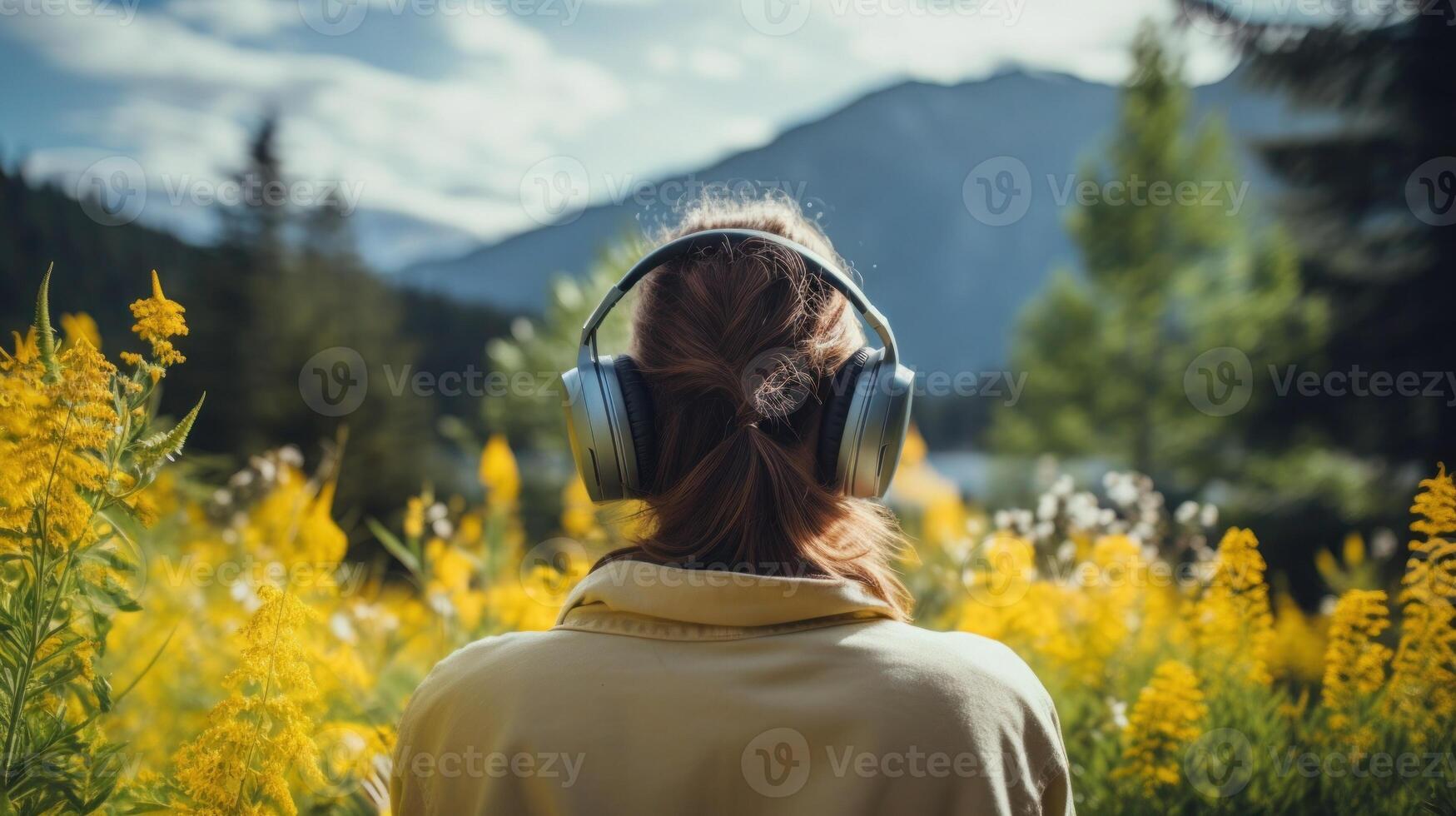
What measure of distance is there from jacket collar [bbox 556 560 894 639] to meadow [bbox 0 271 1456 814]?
11.9 inches

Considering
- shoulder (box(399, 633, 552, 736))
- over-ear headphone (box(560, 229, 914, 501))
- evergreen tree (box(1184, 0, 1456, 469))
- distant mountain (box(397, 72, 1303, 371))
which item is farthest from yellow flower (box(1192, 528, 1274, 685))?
distant mountain (box(397, 72, 1303, 371))

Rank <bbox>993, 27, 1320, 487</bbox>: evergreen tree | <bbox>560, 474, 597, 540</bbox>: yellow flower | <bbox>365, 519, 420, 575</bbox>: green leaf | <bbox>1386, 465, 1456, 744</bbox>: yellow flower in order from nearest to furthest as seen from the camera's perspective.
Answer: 1. <bbox>1386, 465, 1456, 744</bbox>: yellow flower
2. <bbox>365, 519, 420, 575</bbox>: green leaf
3. <bbox>560, 474, 597, 540</bbox>: yellow flower
4. <bbox>993, 27, 1320, 487</bbox>: evergreen tree

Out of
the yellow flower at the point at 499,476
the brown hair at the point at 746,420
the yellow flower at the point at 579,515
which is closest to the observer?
the brown hair at the point at 746,420

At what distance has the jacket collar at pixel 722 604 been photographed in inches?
46.0

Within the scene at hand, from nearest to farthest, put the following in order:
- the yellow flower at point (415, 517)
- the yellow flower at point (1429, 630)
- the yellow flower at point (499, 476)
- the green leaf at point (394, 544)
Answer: the yellow flower at point (1429, 630)
the green leaf at point (394, 544)
the yellow flower at point (415, 517)
the yellow flower at point (499, 476)

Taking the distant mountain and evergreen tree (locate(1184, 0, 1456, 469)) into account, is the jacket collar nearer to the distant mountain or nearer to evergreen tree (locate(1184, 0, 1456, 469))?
evergreen tree (locate(1184, 0, 1456, 469))

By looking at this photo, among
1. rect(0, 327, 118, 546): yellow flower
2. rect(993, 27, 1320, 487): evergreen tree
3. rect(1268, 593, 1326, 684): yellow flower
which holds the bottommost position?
rect(1268, 593, 1326, 684): yellow flower

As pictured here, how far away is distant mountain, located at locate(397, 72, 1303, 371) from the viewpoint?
169ft

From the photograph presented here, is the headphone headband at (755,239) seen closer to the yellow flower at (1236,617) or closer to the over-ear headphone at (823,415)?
the over-ear headphone at (823,415)

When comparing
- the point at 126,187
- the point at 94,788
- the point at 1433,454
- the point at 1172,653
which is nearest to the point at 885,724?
the point at 94,788

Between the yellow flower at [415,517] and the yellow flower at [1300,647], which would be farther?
the yellow flower at [1300,647]

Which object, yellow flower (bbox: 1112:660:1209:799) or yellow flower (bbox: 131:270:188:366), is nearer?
yellow flower (bbox: 131:270:188:366)

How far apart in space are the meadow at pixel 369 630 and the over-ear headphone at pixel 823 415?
0.16 m

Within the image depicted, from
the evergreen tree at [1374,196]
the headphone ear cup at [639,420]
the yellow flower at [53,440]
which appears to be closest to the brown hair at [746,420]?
the headphone ear cup at [639,420]
